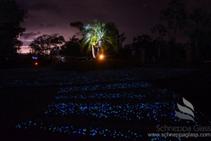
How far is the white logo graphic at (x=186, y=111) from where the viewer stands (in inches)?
294

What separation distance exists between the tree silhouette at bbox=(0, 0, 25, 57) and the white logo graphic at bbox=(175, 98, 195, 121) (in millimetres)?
39835

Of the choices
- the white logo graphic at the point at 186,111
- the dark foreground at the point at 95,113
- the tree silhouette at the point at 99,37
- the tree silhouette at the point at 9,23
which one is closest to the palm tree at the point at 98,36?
the tree silhouette at the point at 99,37

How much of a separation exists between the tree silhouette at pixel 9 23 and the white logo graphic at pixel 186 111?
1568 inches

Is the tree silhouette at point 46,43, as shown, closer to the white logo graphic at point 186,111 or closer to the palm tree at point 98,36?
the palm tree at point 98,36

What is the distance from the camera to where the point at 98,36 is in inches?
2179

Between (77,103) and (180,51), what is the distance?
36.4 m

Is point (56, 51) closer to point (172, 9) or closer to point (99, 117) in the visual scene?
point (172, 9)

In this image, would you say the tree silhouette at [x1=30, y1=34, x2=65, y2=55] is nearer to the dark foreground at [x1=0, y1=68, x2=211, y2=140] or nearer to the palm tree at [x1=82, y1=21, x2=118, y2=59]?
the palm tree at [x1=82, y1=21, x2=118, y2=59]

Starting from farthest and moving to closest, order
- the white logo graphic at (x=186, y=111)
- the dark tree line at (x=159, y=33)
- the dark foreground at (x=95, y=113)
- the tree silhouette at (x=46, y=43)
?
the tree silhouette at (x=46, y=43)
the dark tree line at (x=159, y=33)
the white logo graphic at (x=186, y=111)
the dark foreground at (x=95, y=113)

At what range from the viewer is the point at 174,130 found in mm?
6715

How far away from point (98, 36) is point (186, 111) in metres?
47.7

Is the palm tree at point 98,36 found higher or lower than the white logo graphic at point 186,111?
higher

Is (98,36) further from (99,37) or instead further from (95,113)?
(95,113)

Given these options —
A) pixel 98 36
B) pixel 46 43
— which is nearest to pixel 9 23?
pixel 98 36
